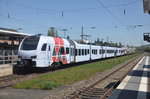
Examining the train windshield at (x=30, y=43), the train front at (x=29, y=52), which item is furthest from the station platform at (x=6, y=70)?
the train windshield at (x=30, y=43)

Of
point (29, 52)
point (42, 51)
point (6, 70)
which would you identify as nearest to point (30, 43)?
point (29, 52)

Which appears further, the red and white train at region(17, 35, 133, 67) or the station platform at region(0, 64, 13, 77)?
the red and white train at region(17, 35, 133, 67)

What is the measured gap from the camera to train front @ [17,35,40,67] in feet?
60.7

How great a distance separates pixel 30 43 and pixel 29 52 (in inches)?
38.8

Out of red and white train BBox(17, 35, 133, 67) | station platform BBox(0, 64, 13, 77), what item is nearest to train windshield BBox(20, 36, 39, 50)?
red and white train BBox(17, 35, 133, 67)

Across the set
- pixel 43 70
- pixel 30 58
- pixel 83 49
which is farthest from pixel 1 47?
pixel 83 49

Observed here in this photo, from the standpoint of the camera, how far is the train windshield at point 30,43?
19.0 meters

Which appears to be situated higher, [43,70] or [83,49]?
[83,49]

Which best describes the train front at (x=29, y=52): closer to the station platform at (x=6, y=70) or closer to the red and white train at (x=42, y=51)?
the red and white train at (x=42, y=51)

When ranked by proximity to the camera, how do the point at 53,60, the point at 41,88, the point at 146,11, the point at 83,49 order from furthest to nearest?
the point at 83,49 < the point at 53,60 < the point at 41,88 < the point at 146,11

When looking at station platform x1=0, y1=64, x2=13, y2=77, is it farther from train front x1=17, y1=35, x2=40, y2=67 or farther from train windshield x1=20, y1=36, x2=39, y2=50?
train windshield x1=20, y1=36, x2=39, y2=50

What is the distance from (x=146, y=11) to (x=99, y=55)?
32.6 metres

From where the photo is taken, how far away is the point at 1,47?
24.5 metres

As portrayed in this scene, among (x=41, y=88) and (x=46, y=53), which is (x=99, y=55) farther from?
(x=41, y=88)
